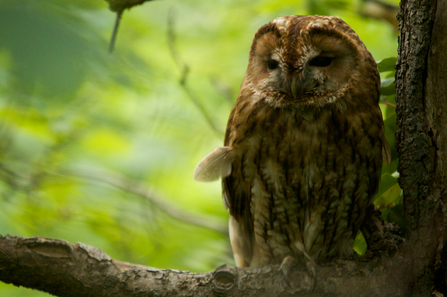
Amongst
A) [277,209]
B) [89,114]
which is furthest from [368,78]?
[89,114]

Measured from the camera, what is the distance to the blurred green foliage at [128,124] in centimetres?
61

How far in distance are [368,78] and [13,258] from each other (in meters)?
1.43

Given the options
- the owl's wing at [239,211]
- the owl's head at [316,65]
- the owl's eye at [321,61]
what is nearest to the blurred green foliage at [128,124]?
the owl's head at [316,65]

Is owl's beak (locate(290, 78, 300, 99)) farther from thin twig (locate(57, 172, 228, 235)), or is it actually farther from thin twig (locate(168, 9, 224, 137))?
thin twig (locate(57, 172, 228, 235))

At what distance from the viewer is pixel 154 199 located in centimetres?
256

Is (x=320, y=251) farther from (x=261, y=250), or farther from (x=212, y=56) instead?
(x=212, y=56)

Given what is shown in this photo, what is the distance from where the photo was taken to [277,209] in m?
1.71

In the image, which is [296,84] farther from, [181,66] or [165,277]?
[181,66]

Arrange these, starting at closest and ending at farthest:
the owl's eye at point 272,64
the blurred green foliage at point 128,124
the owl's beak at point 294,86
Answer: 1. the blurred green foliage at point 128,124
2. the owl's beak at point 294,86
3. the owl's eye at point 272,64

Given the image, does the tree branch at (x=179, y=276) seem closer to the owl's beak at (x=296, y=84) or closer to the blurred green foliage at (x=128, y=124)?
the blurred green foliage at (x=128, y=124)

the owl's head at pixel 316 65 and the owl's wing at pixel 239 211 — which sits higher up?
the owl's head at pixel 316 65

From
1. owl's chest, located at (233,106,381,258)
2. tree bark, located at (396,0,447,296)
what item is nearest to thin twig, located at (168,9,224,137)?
owl's chest, located at (233,106,381,258)

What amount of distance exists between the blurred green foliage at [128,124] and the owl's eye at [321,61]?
22cm

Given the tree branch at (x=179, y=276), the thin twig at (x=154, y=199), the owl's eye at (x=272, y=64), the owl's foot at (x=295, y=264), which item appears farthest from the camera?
the thin twig at (x=154, y=199)
